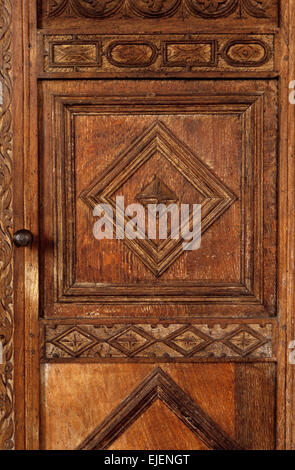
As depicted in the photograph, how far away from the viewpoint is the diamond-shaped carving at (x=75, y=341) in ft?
3.83

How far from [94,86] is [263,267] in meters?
0.69

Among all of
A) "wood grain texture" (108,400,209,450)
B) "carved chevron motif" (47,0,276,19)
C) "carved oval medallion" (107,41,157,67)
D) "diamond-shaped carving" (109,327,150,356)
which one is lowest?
"wood grain texture" (108,400,209,450)

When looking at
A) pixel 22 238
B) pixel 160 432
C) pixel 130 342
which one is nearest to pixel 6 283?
pixel 22 238

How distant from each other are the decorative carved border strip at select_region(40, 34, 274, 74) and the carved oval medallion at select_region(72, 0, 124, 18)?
0.06 metres

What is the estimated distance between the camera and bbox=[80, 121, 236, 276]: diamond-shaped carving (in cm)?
117

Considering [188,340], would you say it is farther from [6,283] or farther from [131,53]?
[131,53]

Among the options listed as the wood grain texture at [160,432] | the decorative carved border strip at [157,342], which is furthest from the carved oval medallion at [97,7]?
the wood grain texture at [160,432]

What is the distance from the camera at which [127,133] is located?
3.84 ft

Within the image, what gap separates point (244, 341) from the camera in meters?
1.17

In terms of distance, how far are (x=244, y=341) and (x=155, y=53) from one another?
829 millimetres

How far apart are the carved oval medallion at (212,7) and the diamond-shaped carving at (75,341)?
3.06 ft

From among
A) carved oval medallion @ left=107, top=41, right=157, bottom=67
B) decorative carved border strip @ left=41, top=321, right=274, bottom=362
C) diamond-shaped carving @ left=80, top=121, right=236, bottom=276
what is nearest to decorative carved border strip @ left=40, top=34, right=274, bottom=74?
carved oval medallion @ left=107, top=41, right=157, bottom=67

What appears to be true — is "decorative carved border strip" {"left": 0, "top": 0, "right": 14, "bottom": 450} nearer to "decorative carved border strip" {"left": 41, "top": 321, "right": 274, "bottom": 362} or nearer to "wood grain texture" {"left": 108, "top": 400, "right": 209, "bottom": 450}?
"decorative carved border strip" {"left": 41, "top": 321, "right": 274, "bottom": 362}
